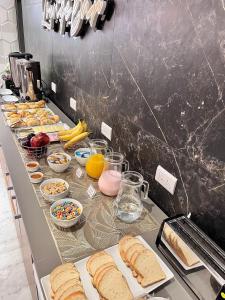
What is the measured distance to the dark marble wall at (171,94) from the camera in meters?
0.64

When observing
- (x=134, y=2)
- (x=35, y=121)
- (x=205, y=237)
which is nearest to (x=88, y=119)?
(x=35, y=121)

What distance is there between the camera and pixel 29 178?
3.42 feet

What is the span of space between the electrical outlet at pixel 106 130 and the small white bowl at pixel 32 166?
391mm

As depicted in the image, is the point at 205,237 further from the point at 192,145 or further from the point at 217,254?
the point at 192,145

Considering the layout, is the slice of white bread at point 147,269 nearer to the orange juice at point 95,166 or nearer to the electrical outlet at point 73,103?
the orange juice at point 95,166

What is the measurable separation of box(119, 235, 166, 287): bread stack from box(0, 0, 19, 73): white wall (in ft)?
10.1

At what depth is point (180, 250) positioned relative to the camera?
659 mm

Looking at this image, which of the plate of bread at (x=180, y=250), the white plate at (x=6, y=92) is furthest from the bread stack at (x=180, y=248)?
the white plate at (x=6, y=92)

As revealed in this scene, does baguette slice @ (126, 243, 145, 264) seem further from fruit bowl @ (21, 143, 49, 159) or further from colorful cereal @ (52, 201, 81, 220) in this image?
fruit bowl @ (21, 143, 49, 159)

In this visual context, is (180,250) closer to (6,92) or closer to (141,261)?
(141,261)

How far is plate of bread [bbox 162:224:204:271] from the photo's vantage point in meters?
0.61

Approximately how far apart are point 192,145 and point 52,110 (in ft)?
4.69

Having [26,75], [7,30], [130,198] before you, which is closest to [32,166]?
[130,198]

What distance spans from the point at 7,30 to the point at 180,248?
3.22 metres
